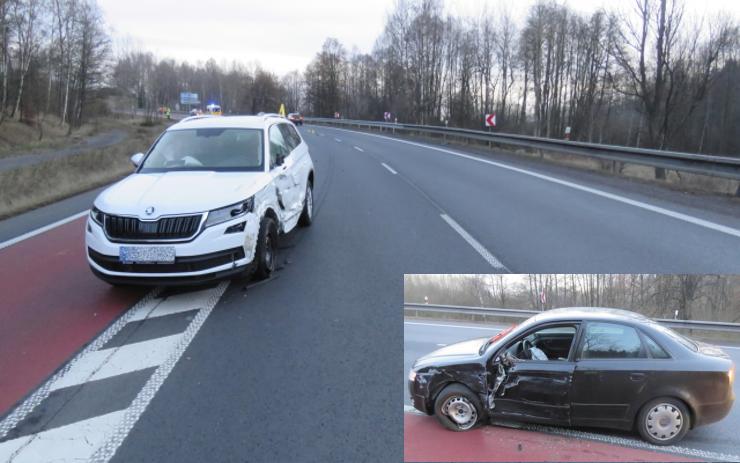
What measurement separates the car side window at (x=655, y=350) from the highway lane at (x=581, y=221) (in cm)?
399

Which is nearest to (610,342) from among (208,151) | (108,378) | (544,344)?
(544,344)

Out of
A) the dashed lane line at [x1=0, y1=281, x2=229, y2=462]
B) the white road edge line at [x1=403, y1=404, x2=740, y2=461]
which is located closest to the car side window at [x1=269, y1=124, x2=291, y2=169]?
the dashed lane line at [x1=0, y1=281, x2=229, y2=462]

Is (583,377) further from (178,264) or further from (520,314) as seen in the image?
(178,264)

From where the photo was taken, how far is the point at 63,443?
3.56m

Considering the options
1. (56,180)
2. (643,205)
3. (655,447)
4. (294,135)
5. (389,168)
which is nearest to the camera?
(655,447)

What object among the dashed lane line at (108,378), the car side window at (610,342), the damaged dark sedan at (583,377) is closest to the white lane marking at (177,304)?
the dashed lane line at (108,378)

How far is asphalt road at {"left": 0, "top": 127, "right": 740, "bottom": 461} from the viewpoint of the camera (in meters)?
3.68

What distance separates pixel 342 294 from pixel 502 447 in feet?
15.9

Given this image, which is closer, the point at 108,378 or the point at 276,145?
the point at 108,378

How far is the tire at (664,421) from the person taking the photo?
1621mm

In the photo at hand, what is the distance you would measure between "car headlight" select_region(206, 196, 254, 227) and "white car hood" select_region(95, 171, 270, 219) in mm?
47

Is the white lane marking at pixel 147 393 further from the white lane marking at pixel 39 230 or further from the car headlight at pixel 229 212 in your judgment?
the white lane marking at pixel 39 230

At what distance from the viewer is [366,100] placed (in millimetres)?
101062

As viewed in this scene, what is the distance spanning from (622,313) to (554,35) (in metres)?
73.7
